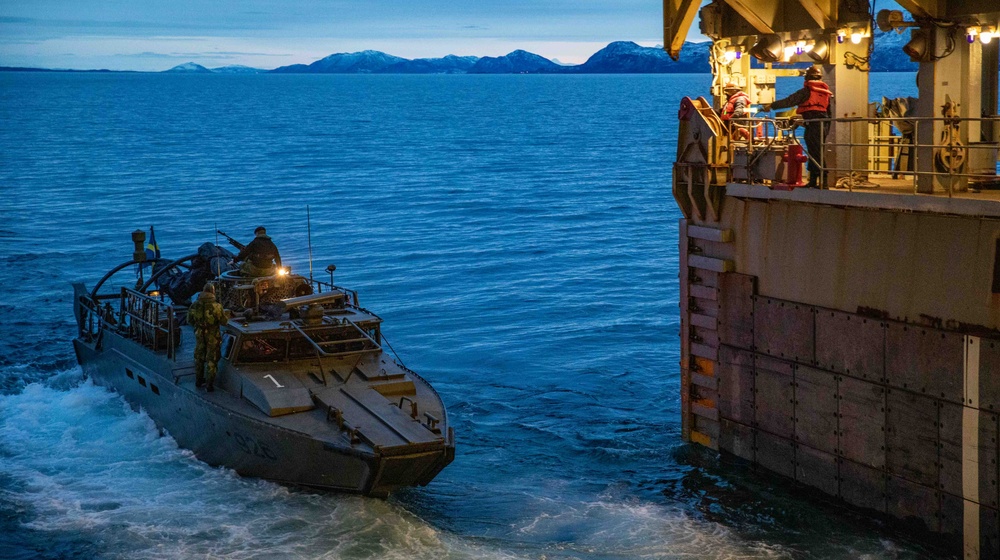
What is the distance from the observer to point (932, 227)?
47.3 ft

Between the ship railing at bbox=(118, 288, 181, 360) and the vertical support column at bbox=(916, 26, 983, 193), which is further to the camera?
the ship railing at bbox=(118, 288, 181, 360)

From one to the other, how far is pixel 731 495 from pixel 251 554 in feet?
24.0

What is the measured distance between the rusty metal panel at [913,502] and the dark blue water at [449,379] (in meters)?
0.46

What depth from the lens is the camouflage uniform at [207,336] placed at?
60.5 ft

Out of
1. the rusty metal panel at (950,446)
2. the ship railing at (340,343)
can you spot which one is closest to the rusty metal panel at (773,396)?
the rusty metal panel at (950,446)

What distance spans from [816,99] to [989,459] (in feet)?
19.3

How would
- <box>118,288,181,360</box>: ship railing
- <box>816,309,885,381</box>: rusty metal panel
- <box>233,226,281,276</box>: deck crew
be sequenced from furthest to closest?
<box>233,226,281,276</box>: deck crew
<box>118,288,181,360</box>: ship railing
<box>816,309,885,381</box>: rusty metal panel

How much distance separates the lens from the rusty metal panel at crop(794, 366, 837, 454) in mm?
16031

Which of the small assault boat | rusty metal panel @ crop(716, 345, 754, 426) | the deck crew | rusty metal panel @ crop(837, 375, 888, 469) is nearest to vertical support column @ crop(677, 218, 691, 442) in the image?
rusty metal panel @ crop(716, 345, 754, 426)

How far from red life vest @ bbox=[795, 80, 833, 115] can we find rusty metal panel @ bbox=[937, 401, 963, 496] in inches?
195

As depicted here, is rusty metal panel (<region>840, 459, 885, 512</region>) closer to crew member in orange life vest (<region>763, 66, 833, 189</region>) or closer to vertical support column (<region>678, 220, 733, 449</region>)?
vertical support column (<region>678, 220, 733, 449</region>)

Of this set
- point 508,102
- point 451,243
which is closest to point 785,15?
point 451,243

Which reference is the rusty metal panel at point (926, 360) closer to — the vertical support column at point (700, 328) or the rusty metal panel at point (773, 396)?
the rusty metal panel at point (773, 396)

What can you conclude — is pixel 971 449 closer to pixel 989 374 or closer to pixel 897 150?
pixel 989 374
